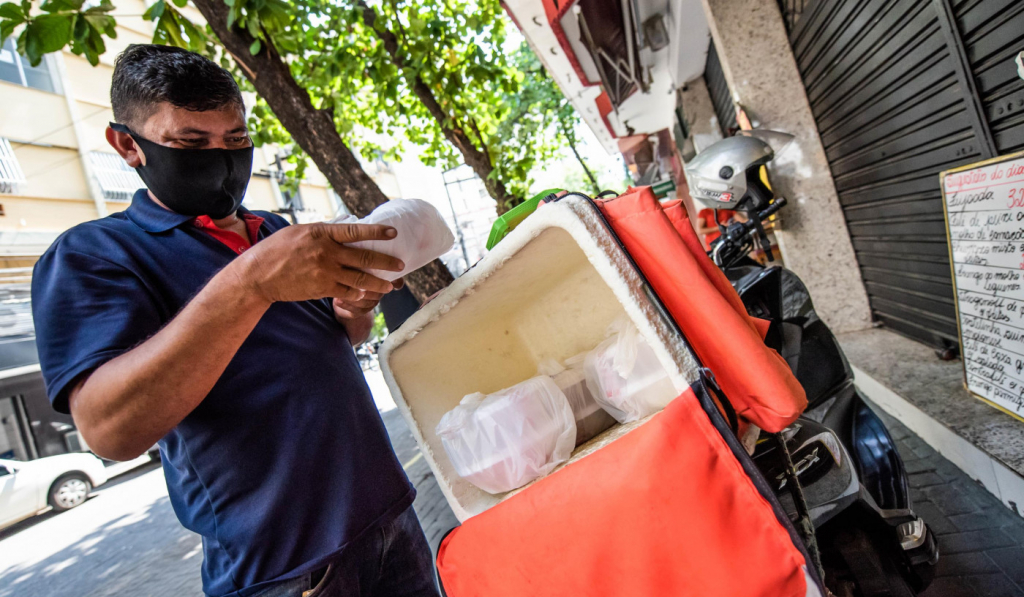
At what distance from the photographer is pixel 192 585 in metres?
4.57

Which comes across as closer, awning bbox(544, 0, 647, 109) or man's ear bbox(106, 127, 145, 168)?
man's ear bbox(106, 127, 145, 168)

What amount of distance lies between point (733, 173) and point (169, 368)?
3.11 meters

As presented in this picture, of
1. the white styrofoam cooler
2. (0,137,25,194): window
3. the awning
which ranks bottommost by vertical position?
the white styrofoam cooler

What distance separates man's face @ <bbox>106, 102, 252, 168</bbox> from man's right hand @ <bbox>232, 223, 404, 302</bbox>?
639mm

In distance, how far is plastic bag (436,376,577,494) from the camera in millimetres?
1135

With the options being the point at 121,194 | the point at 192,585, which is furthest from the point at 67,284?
the point at 121,194

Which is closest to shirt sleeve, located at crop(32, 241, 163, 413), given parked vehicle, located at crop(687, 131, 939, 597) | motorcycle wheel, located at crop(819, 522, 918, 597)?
parked vehicle, located at crop(687, 131, 939, 597)

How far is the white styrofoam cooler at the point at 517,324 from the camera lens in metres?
0.92

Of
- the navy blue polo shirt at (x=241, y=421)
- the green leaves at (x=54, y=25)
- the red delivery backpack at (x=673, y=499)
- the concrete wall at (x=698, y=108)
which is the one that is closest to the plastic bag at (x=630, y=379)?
the red delivery backpack at (x=673, y=499)

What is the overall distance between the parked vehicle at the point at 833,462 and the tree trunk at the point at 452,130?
384 cm

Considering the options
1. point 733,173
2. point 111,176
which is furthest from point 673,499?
point 111,176

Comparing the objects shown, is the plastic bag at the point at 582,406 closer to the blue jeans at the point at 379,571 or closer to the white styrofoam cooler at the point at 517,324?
the white styrofoam cooler at the point at 517,324

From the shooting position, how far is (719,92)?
6.55m

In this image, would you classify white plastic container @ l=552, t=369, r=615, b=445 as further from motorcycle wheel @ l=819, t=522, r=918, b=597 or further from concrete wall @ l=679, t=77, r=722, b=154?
concrete wall @ l=679, t=77, r=722, b=154
